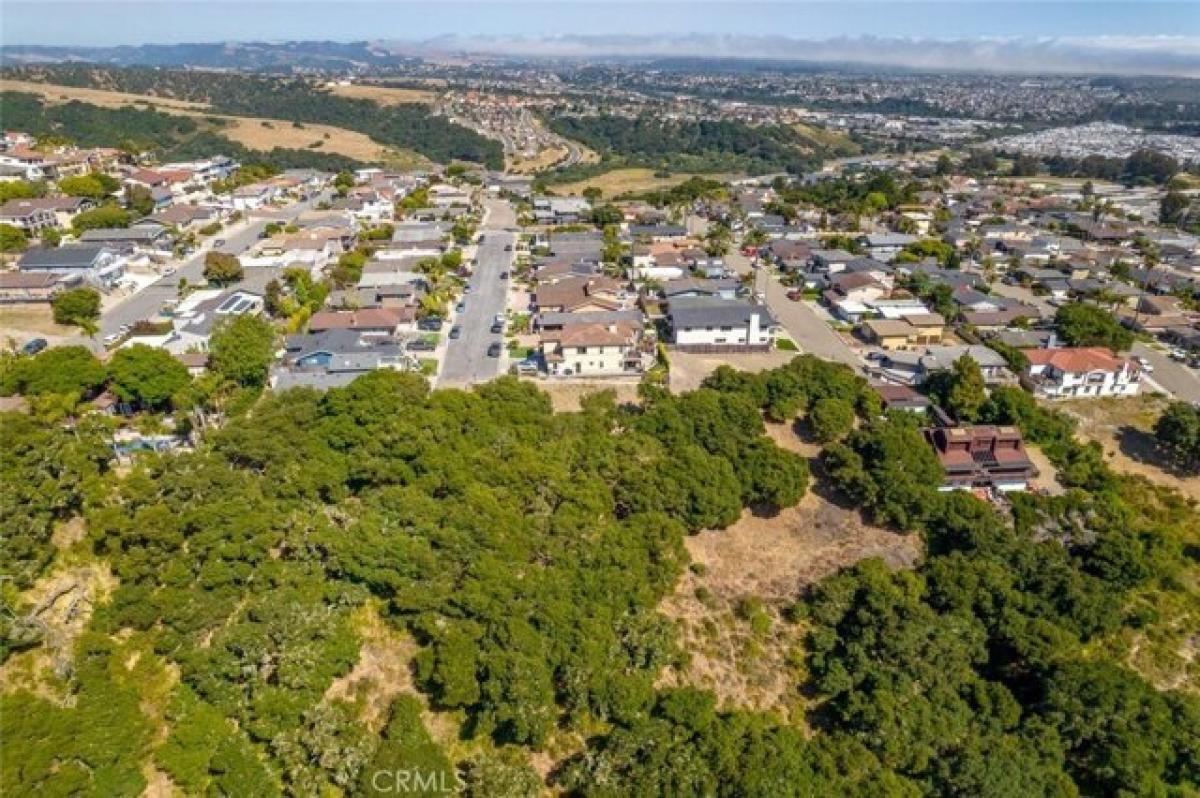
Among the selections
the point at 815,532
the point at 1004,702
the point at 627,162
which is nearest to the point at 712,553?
the point at 815,532

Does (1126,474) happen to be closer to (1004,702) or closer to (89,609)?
(1004,702)

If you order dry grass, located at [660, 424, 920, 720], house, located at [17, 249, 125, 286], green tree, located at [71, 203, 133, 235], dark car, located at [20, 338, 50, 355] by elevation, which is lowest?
dry grass, located at [660, 424, 920, 720]

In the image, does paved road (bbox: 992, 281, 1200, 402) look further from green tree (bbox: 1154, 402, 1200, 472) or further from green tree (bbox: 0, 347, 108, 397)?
green tree (bbox: 0, 347, 108, 397)

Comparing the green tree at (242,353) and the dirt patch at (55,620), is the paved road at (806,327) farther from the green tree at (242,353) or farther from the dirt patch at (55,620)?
the dirt patch at (55,620)

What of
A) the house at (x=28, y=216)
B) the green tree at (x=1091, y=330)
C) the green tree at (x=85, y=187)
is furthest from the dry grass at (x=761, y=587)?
the green tree at (x=85, y=187)

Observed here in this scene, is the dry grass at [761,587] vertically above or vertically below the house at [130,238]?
below

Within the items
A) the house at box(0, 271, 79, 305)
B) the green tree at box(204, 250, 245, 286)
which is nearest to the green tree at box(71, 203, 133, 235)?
the house at box(0, 271, 79, 305)
